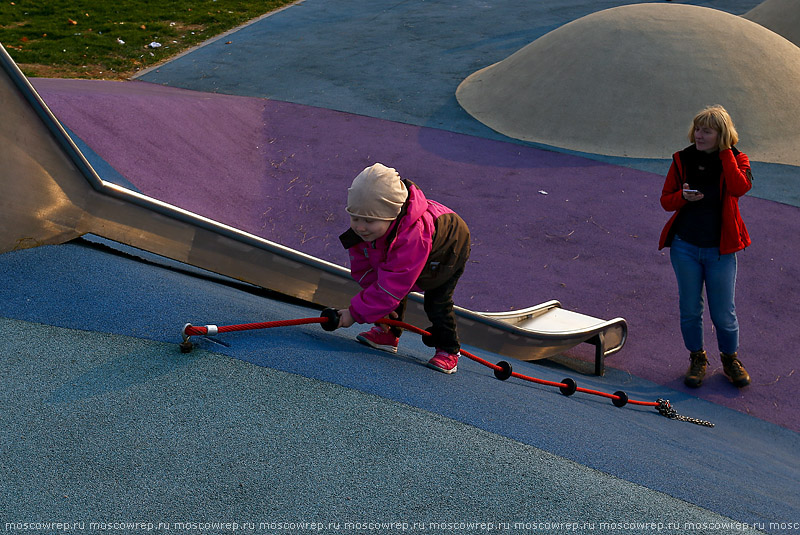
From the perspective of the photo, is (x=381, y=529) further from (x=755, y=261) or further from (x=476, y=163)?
(x=476, y=163)

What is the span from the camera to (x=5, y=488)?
244 cm

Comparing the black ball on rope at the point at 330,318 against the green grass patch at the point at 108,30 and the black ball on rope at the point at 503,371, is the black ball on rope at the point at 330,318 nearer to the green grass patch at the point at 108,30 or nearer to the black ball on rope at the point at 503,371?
the black ball on rope at the point at 503,371

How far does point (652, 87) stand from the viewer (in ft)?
35.9

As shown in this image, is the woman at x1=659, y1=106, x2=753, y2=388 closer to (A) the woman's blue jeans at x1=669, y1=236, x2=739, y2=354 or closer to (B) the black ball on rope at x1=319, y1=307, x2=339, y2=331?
(A) the woman's blue jeans at x1=669, y1=236, x2=739, y2=354

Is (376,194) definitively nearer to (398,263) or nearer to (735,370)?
(398,263)

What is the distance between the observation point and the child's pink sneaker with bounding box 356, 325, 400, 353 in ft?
13.9

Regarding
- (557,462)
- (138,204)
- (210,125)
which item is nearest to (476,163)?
(210,125)

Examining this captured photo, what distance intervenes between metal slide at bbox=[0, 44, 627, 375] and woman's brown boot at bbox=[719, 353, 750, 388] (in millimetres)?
3185

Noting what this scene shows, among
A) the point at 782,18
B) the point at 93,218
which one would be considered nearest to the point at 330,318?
the point at 93,218

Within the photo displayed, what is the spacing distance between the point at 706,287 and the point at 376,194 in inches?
123

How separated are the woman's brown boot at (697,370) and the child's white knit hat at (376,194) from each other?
3.52 meters

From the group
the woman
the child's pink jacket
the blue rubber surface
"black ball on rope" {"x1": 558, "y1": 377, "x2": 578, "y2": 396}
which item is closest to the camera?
the blue rubber surface

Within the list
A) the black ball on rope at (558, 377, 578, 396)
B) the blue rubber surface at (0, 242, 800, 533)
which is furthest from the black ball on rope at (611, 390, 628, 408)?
the blue rubber surface at (0, 242, 800, 533)

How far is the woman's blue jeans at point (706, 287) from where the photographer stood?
5277mm
